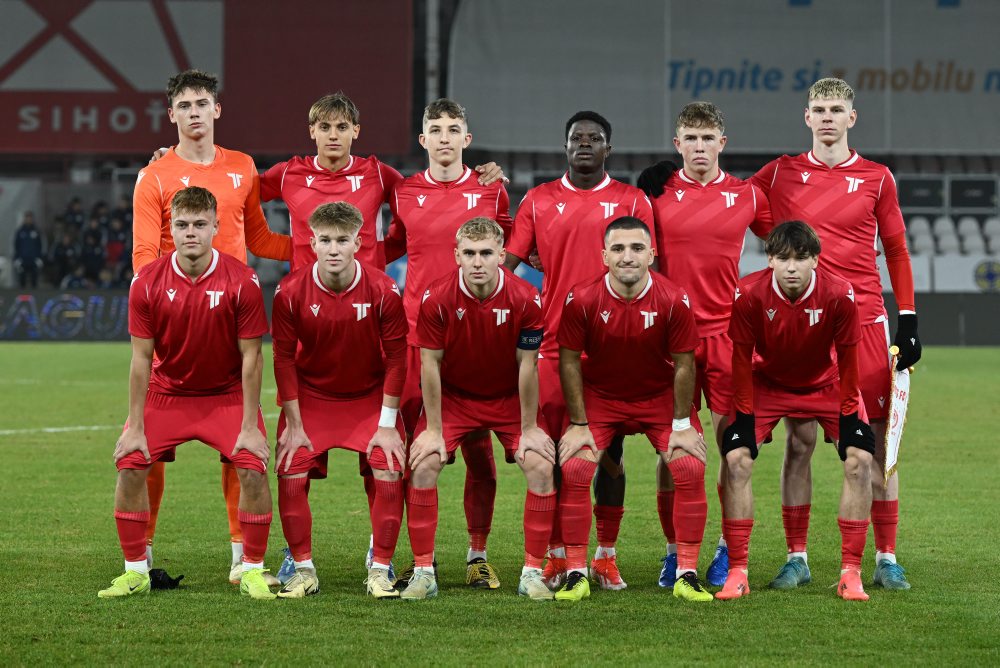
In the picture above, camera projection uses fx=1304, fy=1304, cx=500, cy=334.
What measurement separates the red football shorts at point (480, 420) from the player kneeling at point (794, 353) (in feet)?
2.97

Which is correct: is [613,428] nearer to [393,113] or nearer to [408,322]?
[408,322]

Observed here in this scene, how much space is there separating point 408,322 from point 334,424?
28.0 inches

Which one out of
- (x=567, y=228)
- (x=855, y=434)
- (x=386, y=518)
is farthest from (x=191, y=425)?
(x=855, y=434)

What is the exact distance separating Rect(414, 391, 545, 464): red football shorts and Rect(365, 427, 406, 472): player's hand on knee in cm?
13

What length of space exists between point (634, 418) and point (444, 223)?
131 cm

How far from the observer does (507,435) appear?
19.0 feet

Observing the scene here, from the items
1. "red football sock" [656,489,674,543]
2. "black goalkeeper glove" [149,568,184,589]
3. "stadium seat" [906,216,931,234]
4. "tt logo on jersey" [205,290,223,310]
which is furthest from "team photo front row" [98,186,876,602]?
"stadium seat" [906,216,931,234]

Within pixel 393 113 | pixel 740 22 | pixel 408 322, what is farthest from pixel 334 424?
pixel 740 22

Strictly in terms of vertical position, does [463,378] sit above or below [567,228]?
below

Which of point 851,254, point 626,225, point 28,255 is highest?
point 28,255

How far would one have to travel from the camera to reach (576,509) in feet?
18.4

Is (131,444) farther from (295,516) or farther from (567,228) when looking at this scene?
(567,228)

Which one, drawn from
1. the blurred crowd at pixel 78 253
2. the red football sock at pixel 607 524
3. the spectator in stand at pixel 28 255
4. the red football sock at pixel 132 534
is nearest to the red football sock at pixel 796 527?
the red football sock at pixel 607 524

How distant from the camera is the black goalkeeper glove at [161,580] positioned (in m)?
5.70
